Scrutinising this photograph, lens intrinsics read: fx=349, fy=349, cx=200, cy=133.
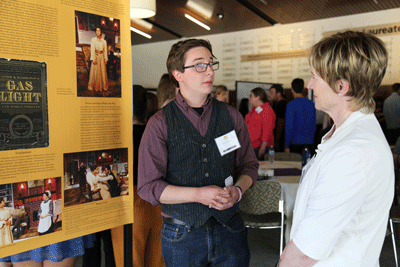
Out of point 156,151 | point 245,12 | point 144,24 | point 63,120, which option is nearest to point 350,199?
point 156,151

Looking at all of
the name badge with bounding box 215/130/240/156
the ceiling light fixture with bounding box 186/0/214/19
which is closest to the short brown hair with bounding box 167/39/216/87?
the name badge with bounding box 215/130/240/156

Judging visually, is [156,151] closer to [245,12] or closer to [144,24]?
[245,12]

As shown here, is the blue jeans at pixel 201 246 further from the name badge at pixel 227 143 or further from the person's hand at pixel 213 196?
the name badge at pixel 227 143

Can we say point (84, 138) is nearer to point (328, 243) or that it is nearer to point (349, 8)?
point (328, 243)

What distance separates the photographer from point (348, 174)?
0.92m

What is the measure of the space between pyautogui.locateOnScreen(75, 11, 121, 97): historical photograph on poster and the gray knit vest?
30cm

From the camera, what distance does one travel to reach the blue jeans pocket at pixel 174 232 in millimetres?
1509

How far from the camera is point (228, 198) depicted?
1484 millimetres

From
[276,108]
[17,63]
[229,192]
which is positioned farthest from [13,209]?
[276,108]

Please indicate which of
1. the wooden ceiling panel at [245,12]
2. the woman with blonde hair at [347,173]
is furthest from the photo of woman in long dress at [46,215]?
the wooden ceiling panel at [245,12]

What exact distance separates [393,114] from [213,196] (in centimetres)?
601

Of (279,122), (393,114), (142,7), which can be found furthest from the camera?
(279,122)

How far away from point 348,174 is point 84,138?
1076 mm

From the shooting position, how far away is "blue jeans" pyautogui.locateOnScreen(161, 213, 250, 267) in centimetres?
150
